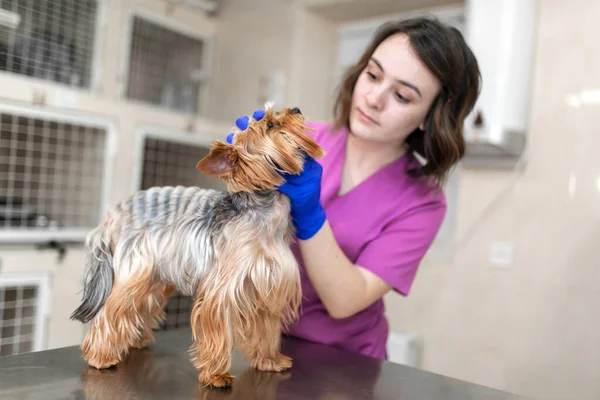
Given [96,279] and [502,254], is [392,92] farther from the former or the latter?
[502,254]

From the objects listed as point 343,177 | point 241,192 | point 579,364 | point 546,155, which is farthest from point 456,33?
point 579,364

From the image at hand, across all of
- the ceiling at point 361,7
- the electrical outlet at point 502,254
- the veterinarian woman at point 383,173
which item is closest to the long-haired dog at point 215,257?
the veterinarian woman at point 383,173

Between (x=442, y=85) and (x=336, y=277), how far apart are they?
56 centimetres

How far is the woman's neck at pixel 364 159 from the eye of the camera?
1.46m

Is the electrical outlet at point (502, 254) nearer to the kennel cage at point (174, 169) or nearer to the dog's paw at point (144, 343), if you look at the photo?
the kennel cage at point (174, 169)

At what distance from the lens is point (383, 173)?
1.44 m

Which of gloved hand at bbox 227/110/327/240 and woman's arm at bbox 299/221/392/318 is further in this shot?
woman's arm at bbox 299/221/392/318

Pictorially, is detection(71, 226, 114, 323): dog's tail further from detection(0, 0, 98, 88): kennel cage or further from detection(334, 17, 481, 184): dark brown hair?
detection(0, 0, 98, 88): kennel cage

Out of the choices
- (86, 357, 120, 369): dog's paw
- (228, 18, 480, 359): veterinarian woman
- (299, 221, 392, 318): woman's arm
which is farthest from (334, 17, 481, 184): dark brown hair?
Answer: (86, 357, 120, 369): dog's paw

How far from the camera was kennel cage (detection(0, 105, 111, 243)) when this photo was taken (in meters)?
2.43

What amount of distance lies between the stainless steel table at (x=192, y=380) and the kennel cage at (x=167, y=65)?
239 centimetres

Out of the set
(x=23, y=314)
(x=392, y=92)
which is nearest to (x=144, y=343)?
(x=392, y=92)

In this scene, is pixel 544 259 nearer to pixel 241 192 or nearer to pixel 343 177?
pixel 343 177

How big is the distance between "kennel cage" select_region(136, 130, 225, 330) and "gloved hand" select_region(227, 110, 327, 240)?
2.01 m
